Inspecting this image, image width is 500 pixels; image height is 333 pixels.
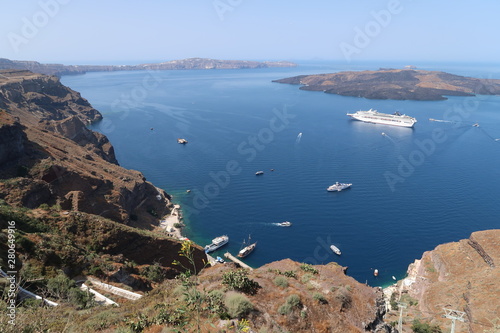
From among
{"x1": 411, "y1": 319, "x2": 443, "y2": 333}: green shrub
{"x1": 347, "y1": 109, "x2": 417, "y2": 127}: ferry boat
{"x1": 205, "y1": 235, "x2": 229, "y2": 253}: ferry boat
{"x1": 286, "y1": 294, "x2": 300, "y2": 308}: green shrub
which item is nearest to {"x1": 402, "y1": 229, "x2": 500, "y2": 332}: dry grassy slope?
{"x1": 411, "y1": 319, "x2": 443, "y2": 333}: green shrub

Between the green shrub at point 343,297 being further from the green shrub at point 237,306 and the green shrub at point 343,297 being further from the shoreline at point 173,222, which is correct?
the shoreline at point 173,222

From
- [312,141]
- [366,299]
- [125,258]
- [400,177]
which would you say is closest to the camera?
[366,299]

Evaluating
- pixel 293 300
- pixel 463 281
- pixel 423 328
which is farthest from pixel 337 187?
pixel 293 300

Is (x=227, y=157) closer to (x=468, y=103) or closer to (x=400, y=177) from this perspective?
(x=400, y=177)

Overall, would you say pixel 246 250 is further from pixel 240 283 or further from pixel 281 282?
pixel 240 283

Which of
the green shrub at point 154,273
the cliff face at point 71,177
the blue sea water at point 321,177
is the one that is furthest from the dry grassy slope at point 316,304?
the cliff face at point 71,177

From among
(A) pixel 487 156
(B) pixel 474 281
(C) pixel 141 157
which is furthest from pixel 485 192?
(C) pixel 141 157
